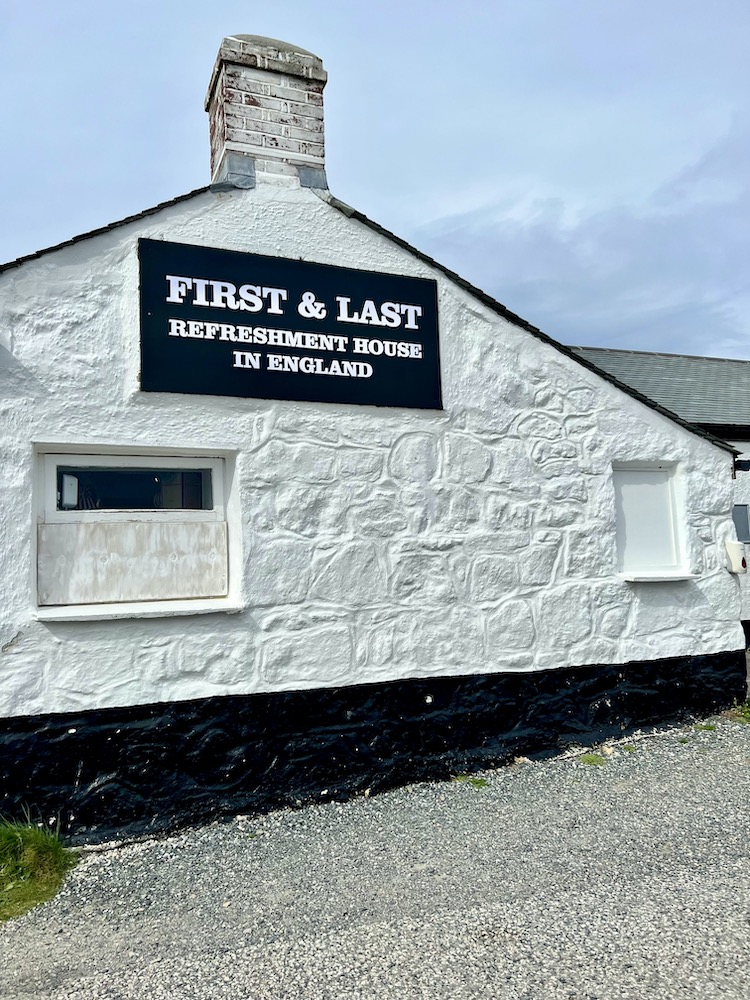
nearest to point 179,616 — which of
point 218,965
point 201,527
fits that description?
point 201,527

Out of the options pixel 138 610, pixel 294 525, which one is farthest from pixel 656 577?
pixel 138 610

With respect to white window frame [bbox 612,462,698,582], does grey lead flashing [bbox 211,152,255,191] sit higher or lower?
higher

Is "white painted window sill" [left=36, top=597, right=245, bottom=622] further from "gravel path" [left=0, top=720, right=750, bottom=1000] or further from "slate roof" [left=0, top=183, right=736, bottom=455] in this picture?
"slate roof" [left=0, top=183, right=736, bottom=455]

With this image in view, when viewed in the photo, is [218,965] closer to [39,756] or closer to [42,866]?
[42,866]

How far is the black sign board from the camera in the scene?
5.18 meters

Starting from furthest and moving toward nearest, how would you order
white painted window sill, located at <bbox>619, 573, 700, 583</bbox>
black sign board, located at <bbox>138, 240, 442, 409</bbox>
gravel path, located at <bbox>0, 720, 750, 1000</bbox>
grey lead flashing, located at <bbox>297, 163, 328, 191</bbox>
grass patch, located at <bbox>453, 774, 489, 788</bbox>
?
1. white painted window sill, located at <bbox>619, 573, 700, 583</bbox>
2. grey lead flashing, located at <bbox>297, 163, 328, 191</bbox>
3. grass patch, located at <bbox>453, 774, 489, 788</bbox>
4. black sign board, located at <bbox>138, 240, 442, 409</bbox>
5. gravel path, located at <bbox>0, 720, 750, 1000</bbox>

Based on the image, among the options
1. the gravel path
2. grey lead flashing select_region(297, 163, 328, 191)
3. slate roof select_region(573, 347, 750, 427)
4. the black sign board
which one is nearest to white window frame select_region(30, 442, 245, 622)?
the black sign board

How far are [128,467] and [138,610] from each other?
924mm

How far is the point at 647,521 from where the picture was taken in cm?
663

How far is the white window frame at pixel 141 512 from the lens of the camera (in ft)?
15.8

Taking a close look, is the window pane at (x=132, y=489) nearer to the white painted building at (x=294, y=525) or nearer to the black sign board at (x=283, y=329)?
the white painted building at (x=294, y=525)

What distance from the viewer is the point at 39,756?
4570 mm

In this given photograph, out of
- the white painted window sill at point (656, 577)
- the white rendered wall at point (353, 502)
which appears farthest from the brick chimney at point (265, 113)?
the white painted window sill at point (656, 577)

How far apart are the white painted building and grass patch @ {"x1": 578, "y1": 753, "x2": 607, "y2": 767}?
22 cm
